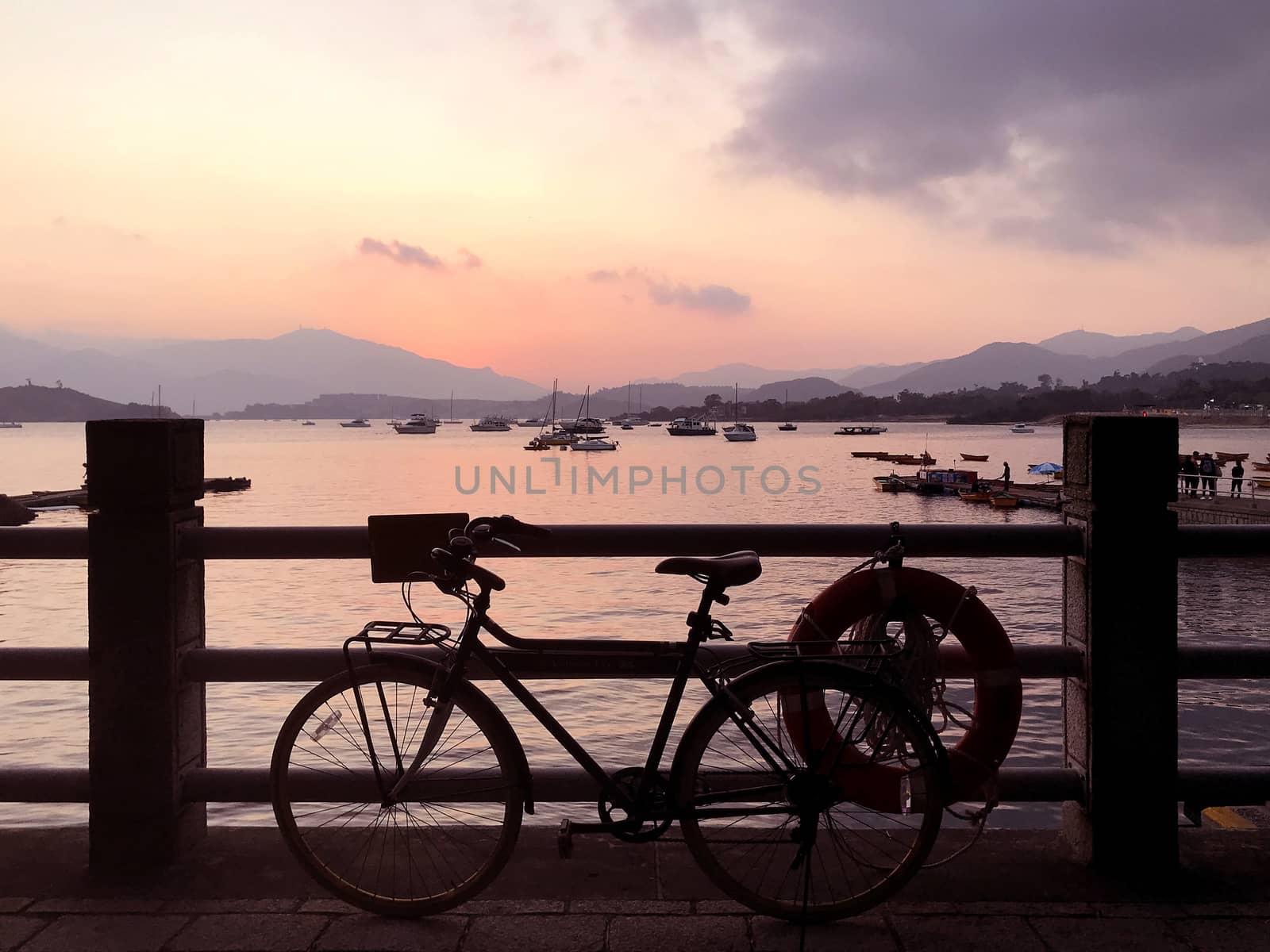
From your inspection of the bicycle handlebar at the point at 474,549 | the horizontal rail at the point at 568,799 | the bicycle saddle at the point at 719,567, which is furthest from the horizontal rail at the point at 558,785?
the bicycle saddle at the point at 719,567

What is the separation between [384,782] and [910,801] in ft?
5.45

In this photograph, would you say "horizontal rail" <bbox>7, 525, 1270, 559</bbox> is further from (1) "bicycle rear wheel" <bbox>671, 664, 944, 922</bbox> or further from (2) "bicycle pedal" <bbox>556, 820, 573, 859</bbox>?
(2) "bicycle pedal" <bbox>556, 820, 573, 859</bbox>

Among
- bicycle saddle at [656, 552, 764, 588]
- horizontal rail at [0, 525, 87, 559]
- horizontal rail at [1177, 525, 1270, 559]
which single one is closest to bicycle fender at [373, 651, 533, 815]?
bicycle saddle at [656, 552, 764, 588]

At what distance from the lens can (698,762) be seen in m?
3.39

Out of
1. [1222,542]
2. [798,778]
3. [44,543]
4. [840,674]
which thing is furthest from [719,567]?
[44,543]

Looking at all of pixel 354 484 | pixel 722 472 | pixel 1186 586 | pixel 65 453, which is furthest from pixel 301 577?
pixel 65 453

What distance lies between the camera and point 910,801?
3.44 meters

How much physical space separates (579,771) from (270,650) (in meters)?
1.18

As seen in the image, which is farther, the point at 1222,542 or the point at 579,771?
the point at 1222,542

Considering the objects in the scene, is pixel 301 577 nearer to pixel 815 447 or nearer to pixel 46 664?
pixel 46 664

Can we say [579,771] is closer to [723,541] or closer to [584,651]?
[584,651]

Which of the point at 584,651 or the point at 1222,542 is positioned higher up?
the point at 1222,542

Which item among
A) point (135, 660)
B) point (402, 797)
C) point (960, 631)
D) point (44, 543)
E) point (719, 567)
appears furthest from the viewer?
point (44, 543)

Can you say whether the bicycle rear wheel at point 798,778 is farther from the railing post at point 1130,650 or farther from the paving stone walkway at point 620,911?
the railing post at point 1130,650
